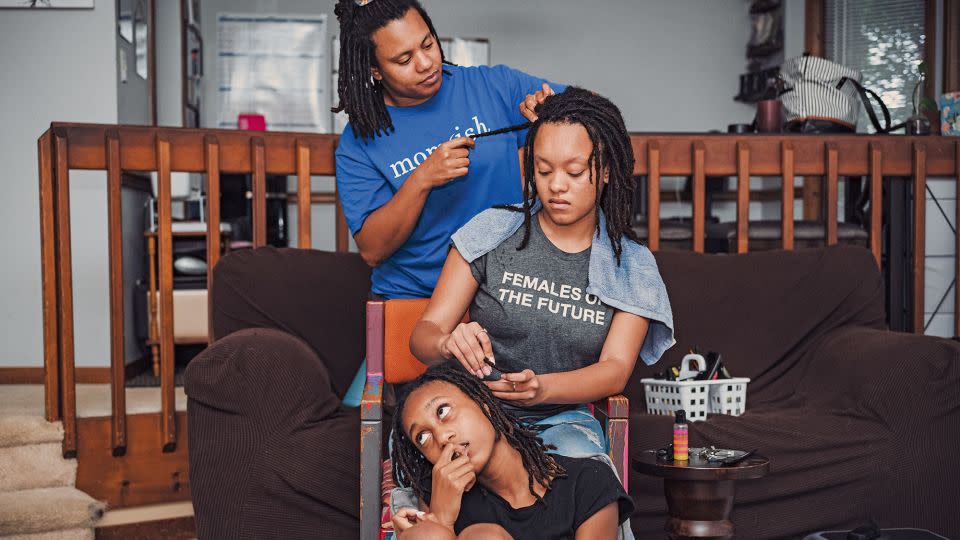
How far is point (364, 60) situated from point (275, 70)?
195 inches

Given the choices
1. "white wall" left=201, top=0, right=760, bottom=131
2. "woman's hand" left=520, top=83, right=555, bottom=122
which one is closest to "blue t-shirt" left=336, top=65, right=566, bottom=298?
"woman's hand" left=520, top=83, right=555, bottom=122

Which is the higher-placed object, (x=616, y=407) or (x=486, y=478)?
(x=616, y=407)

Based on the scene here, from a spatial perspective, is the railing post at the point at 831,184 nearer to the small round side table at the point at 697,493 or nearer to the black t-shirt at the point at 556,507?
the small round side table at the point at 697,493

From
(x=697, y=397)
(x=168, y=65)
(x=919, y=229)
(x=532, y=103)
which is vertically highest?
(x=168, y=65)

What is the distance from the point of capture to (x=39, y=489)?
2.95 metres

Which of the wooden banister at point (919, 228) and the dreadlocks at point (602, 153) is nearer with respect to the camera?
the dreadlocks at point (602, 153)

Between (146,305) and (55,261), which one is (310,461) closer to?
(55,261)

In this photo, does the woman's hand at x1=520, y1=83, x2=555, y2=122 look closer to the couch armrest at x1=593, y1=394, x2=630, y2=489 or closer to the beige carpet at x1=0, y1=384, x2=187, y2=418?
the couch armrest at x1=593, y1=394, x2=630, y2=489

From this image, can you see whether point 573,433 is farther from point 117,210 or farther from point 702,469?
point 117,210

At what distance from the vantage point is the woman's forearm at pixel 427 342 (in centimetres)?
175

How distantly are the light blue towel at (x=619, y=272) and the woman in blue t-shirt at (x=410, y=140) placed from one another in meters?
0.21

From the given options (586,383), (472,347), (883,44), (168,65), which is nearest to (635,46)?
(883,44)

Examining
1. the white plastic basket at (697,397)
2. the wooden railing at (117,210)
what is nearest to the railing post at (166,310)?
the wooden railing at (117,210)

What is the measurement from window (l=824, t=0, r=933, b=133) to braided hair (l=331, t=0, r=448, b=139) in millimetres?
4210
